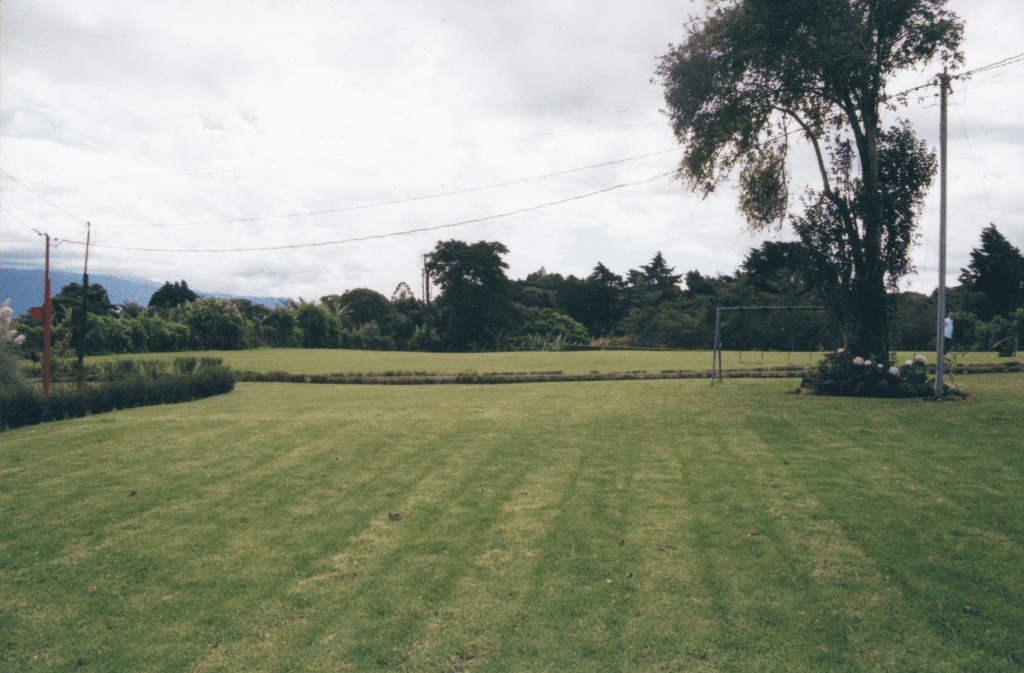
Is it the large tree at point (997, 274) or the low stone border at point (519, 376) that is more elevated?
the large tree at point (997, 274)

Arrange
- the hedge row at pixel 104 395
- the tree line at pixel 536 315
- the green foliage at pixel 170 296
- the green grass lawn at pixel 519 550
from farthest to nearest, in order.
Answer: the green foliage at pixel 170 296 < the tree line at pixel 536 315 < the hedge row at pixel 104 395 < the green grass lawn at pixel 519 550

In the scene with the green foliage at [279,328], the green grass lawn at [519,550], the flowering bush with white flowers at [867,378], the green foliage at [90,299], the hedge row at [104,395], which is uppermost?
the green foliage at [90,299]

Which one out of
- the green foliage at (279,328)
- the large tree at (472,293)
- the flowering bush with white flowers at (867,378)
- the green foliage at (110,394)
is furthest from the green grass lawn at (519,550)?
the large tree at (472,293)

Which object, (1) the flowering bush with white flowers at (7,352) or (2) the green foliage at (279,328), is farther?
(2) the green foliage at (279,328)

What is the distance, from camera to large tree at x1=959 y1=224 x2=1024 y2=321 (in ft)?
120

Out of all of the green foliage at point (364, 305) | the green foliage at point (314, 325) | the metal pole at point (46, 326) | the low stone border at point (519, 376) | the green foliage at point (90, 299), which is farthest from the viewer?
the green foliage at point (364, 305)

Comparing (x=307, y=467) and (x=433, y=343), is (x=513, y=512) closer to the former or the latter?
(x=307, y=467)

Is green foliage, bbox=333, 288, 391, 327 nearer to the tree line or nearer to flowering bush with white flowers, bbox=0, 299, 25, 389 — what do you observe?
the tree line

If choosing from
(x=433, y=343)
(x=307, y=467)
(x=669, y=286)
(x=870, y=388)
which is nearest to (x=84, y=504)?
(x=307, y=467)

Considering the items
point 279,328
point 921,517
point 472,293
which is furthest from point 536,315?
point 921,517

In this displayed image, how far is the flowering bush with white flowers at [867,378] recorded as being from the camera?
35.6 ft

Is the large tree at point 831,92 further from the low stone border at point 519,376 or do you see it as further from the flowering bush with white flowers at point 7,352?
the flowering bush with white flowers at point 7,352

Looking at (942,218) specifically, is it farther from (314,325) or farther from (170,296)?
(170,296)

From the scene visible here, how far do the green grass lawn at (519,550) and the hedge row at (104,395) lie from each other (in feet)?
6.15
